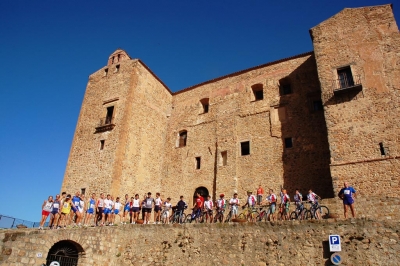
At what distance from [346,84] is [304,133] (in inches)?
150

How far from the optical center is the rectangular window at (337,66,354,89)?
15.7 m

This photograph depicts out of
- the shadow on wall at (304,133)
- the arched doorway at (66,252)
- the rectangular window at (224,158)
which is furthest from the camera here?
the rectangular window at (224,158)

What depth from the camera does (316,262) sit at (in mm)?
9391

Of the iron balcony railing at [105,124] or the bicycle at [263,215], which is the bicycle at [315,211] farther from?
the iron balcony railing at [105,124]

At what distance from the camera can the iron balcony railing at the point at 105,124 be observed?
20422 mm

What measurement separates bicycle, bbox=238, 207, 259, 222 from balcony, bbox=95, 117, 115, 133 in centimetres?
1153

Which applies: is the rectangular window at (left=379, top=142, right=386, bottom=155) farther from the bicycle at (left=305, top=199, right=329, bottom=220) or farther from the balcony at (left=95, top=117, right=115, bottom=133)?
the balcony at (left=95, top=117, right=115, bottom=133)

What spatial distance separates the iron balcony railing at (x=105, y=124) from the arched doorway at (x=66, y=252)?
30.8ft

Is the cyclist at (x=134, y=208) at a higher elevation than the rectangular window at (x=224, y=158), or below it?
below

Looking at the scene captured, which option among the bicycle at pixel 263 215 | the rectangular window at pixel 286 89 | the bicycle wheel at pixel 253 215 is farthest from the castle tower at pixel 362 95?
the bicycle wheel at pixel 253 215

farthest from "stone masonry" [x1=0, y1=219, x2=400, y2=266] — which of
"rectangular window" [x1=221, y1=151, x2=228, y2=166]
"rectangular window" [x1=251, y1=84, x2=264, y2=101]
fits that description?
"rectangular window" [x1=251, y1=84, x2=264, y2=101]

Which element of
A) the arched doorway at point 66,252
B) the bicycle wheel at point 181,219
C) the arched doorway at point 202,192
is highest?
the arched doorway at point 202,192

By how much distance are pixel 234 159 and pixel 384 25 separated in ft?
37.3

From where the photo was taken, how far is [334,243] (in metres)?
9.36
